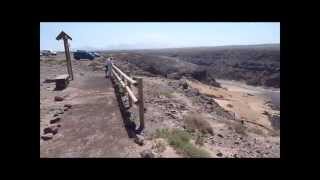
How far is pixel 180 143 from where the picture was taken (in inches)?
256

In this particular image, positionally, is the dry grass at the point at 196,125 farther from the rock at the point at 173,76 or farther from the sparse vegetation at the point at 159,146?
the rock at the point at 173,76

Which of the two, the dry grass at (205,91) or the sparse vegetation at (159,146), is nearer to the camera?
the sparse vegetation at (159,146)

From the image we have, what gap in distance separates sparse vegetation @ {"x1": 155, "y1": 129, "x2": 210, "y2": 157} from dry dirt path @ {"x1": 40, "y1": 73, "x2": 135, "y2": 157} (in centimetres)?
71

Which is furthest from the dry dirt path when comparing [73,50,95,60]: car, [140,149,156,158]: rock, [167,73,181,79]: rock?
[73,50,95,60]: car

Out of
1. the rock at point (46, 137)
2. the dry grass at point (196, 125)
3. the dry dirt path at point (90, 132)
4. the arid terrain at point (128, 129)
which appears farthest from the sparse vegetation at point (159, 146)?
the dry grass at point (196, 125)

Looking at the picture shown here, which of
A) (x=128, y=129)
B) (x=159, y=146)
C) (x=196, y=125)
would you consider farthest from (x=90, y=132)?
(x=196, y=125)

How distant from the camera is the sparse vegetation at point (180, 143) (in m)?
6.28

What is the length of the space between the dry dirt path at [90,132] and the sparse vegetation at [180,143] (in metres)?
0.71

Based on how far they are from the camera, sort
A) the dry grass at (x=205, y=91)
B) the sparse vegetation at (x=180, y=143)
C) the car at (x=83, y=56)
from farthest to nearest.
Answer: the car at (x=83, y=56)
the dry grass at (x=205, y=91)
the sparse vegetation at (x=180, y=143)

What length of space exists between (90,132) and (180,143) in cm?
157

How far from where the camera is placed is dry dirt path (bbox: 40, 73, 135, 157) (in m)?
5.78
